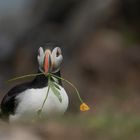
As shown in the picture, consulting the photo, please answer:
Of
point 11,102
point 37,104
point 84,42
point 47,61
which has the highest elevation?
point 84,42

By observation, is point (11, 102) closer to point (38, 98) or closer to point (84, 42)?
point (38, 98)

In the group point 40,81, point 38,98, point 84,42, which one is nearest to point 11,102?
point 40,81

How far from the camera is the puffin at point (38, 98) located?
7328 millimetres

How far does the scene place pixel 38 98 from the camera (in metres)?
7.34

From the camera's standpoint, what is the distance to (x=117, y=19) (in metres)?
20.3

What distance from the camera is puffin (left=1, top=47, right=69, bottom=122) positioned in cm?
733

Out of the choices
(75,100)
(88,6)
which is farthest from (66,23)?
(75,100)

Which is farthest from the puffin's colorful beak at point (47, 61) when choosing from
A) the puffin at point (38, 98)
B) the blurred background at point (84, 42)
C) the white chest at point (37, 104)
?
the blurred background at point (84, 42)

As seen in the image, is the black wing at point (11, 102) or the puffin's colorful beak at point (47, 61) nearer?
the puffin's colorful beak at point (47, 61)

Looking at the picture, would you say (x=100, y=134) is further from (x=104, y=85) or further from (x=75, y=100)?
(x=104, y=85)

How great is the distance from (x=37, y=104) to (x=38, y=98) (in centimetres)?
6

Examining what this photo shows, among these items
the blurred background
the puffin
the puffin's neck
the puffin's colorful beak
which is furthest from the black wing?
the blurred background

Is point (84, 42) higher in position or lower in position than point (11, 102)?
higher

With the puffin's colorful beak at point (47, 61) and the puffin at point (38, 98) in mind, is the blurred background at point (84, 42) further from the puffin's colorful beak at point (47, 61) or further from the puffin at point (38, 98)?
the puffin's colorful beak at point (47, 61)
